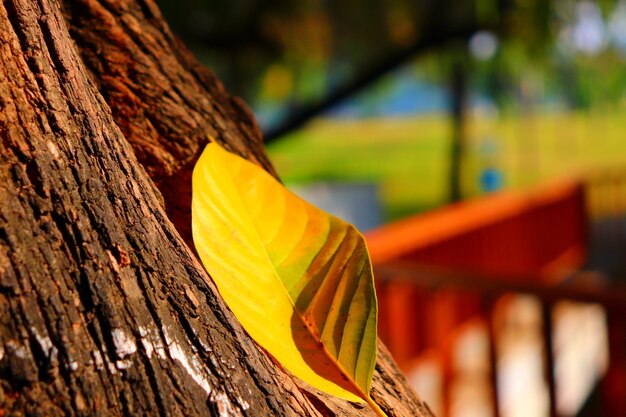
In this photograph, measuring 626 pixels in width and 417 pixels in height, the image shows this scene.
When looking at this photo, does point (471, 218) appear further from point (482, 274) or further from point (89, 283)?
point (89, 283)

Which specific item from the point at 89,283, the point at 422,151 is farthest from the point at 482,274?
the point at 422,151

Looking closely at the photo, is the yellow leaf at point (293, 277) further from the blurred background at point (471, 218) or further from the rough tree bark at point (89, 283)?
the blurred background at point (471, 218)

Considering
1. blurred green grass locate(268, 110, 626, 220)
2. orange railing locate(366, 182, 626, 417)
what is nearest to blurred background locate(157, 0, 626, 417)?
orange railing locate(366, 182, 626, 417)

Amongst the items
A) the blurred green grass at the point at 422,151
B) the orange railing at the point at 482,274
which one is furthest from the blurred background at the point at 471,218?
the blurred green grass at the point at 422,151

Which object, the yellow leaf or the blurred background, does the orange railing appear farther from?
the yellow leaf

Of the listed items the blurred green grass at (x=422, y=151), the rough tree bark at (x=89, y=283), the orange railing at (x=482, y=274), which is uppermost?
the blurred green grass at (x=422, y=151)

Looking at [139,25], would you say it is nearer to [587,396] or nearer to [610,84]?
[587,396]

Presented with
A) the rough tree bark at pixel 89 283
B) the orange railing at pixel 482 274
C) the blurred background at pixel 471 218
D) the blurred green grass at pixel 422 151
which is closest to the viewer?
the rough tree bark at pixel 89 283
